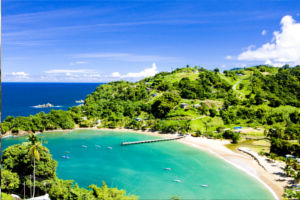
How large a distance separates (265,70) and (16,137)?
609ft

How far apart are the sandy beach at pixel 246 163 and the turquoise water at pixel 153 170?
1.83m

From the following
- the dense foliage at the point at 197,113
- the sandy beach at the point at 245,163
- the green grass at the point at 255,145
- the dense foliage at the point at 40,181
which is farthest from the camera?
the dense foliage at the point at 197,113

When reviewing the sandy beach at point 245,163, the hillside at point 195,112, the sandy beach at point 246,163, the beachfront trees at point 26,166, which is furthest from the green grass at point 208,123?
the beachfront trees at point 26,166

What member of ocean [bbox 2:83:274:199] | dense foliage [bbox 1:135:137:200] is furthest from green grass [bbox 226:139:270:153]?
dense foliage [bbox 1:135:137:200]

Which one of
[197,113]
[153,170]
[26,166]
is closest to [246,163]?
[153,170]

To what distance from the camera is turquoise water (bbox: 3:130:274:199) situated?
37.6 metres

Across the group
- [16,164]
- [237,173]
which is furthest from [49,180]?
[237,173]

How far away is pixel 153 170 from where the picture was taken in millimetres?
46375

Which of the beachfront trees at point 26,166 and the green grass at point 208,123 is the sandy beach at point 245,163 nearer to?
the green grass at point 208,123

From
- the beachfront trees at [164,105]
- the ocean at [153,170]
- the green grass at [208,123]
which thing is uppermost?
the beachfront trees at [164,105]

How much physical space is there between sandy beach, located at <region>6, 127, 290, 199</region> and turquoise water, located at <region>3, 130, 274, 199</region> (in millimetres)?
1831

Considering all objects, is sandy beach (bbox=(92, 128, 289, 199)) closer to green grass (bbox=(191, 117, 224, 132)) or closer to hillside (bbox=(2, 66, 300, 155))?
hillside (bbox=(2, 66, 300, 155))

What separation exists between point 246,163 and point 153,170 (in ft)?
77.0

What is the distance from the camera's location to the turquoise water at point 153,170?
1479 inches
